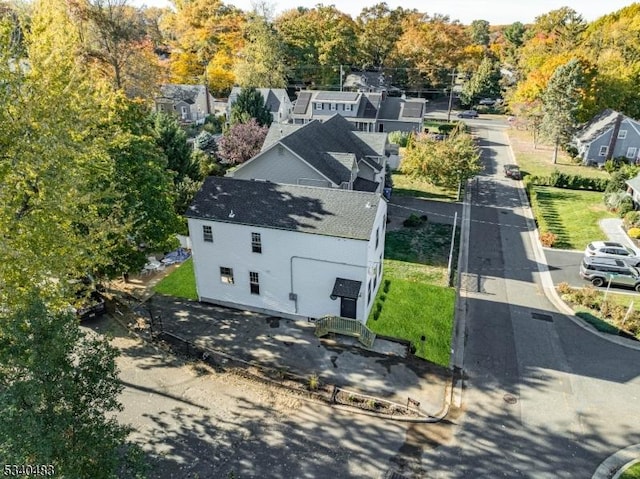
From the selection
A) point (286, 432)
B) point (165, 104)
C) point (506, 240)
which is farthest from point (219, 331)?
point (165, 104)

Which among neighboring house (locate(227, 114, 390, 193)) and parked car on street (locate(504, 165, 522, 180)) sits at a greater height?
neighboring house (locate(227, 114, 390, 193))

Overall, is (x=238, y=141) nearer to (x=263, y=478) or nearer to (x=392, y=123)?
(x=392, y=123)

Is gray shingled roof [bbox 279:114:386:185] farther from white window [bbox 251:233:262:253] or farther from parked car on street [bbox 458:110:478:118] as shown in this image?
parked car on street [bbox 458:110:478:118]

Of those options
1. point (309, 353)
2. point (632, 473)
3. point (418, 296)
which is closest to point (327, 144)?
point (418, 296)

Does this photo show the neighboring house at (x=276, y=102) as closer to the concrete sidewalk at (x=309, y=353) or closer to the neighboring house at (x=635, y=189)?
the neighboring house at (x=635, y=189)

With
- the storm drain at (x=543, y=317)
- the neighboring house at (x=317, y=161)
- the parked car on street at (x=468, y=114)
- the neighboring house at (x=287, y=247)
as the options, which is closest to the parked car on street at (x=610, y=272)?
the storm drain at (x=543, y=317)

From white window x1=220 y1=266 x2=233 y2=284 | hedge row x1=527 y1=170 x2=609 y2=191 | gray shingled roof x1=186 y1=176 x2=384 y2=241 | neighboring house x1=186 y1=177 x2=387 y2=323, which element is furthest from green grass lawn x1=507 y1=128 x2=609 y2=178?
white window x1=220 y1=266 x2=233 y2=284
